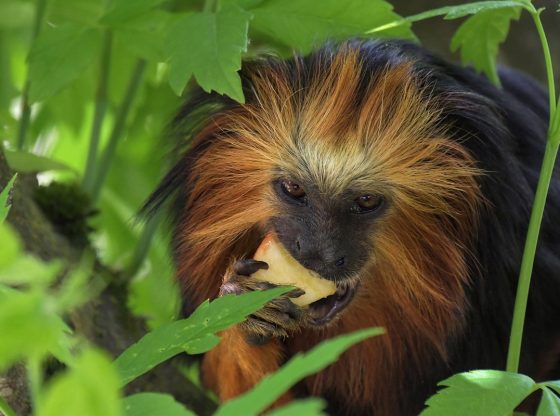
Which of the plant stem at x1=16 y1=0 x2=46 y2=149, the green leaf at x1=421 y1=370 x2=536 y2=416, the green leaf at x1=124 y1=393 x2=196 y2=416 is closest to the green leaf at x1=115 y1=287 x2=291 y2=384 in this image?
the green leaf at x1=124 y1=393 x2=196 y2=416

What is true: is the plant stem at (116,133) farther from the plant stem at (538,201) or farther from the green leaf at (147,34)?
the plant stem at (538,201)

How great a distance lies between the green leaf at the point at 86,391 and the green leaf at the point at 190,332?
1.96 ft

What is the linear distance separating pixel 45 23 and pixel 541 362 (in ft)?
7.03

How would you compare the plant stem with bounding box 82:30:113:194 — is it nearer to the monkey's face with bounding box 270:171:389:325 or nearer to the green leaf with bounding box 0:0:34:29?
the green leaf with bounding box 0:0:34:29

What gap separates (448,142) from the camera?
2.76 meters

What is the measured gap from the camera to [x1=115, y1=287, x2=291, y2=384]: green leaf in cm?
147

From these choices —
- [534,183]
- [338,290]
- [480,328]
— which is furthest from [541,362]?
[338,290]

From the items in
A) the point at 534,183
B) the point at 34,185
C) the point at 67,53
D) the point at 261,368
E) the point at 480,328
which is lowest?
the point at 261,368

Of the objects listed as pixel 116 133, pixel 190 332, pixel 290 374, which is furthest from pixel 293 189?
pixel 290 374

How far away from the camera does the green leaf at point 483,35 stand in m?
2.65

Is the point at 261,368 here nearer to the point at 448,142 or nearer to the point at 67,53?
the point at 448,142

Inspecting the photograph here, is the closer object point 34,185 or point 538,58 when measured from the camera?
point 34,185

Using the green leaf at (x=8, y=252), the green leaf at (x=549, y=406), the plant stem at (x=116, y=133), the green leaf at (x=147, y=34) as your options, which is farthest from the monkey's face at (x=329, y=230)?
the green leaf at (x=8, y=252)

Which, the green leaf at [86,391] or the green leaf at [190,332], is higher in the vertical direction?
the green leaf at [86,391]
